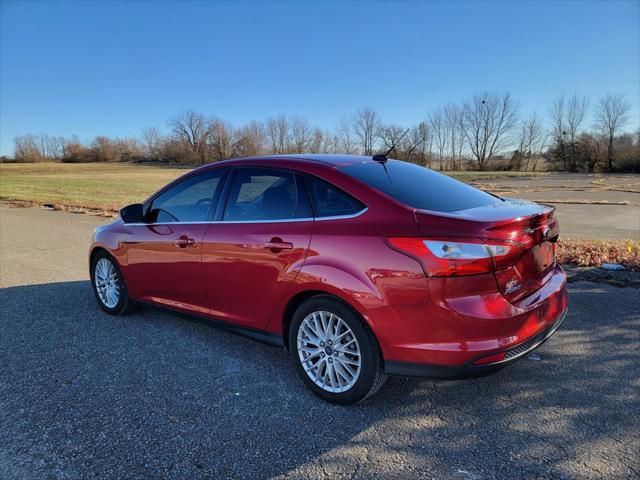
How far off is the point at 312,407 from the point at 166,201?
7.83ft

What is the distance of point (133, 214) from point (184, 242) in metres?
0.93

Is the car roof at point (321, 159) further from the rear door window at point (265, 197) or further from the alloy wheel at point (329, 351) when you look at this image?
the alloy wheel at point (329, 351)

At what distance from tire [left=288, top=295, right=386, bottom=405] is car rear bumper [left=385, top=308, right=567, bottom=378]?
0.14 m

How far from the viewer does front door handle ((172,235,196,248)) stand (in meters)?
3.76

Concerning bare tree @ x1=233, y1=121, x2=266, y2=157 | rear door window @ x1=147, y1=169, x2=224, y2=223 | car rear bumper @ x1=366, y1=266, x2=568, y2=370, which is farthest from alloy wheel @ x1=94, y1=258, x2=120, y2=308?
bare tree @ x1=233, y1=121, x2=266, y2=157

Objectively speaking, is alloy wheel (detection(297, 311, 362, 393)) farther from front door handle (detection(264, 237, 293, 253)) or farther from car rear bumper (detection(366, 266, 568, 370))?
front door handle (detection(264, 237, 293, 253))

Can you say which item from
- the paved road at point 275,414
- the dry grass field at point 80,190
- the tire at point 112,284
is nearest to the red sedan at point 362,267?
the paved road at point 275,414

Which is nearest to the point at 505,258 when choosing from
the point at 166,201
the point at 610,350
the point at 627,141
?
the point at 610,350

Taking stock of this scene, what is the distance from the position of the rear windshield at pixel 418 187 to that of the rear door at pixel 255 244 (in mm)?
491

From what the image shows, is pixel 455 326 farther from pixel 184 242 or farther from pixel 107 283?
pixel 107 283

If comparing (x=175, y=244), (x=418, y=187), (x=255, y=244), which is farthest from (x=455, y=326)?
(x=175, y=244)

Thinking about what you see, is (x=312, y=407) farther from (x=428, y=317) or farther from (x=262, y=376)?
(x=428, y=317)

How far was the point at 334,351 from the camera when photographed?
116 inches

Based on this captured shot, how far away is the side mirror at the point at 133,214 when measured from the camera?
14.3 feet
